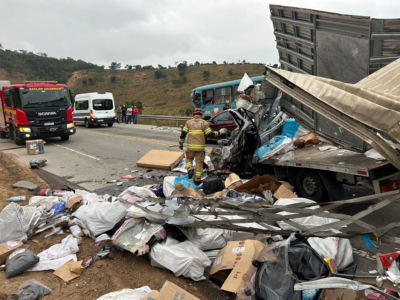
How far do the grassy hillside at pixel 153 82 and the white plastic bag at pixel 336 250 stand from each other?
1814 inches

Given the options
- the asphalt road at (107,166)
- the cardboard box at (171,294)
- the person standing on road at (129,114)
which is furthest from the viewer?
the person standing on road at (129,114)

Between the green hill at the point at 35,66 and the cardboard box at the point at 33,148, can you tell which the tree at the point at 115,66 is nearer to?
the green hill at the point at 35,66

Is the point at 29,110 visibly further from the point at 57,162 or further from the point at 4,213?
the point at 4,213

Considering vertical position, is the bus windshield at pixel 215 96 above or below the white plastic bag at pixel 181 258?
above

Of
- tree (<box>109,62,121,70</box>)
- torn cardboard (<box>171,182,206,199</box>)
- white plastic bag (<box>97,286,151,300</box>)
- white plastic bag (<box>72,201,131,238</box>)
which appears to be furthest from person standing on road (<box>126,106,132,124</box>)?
tree (<box>109,62,121,70</box>)

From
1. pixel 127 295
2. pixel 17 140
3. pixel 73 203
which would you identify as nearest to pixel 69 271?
pixel 127 295

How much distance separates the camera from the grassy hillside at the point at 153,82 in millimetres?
55031

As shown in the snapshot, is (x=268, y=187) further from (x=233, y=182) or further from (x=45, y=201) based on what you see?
(x=45, y=201)

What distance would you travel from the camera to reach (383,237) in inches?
83.9

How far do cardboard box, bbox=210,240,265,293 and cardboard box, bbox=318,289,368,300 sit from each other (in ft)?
2.12

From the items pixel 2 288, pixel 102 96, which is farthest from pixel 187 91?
pixel 2 288

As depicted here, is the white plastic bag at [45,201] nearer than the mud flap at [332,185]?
No

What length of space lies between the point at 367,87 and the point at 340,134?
5.67 ft

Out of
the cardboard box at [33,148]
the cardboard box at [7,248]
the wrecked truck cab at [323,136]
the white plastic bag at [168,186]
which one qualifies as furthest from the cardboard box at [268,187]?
the cardboard box at [33,148]
